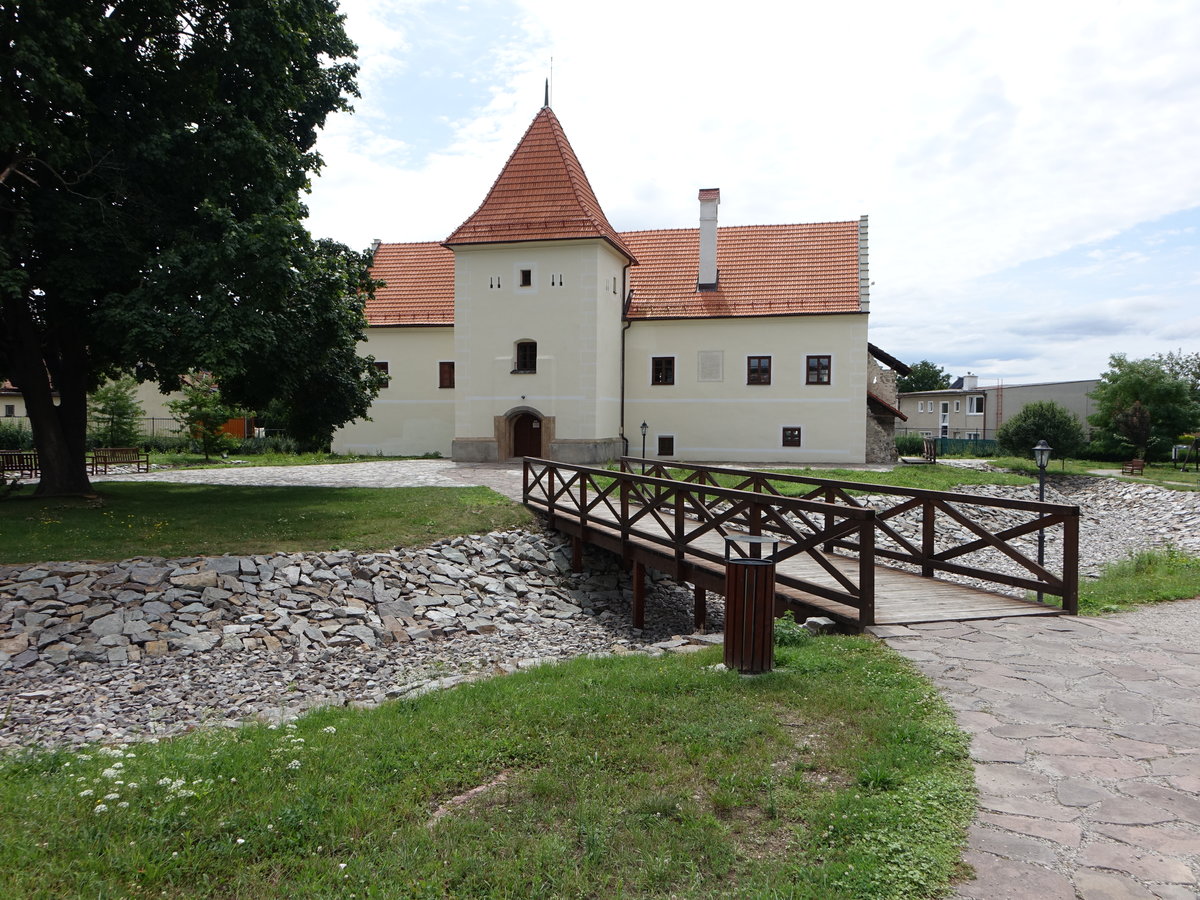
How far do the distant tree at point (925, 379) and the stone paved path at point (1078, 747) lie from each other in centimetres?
8693

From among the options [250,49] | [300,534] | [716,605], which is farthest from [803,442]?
[250,49]

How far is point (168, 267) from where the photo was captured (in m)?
12.5

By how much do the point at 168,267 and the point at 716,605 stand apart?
11.3 meters

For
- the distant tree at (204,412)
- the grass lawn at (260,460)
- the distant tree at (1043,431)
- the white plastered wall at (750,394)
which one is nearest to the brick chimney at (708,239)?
the white plastered wall at (750,394)

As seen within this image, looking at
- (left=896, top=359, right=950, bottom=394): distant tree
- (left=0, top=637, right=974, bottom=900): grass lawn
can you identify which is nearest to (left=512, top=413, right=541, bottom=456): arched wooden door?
(left=0, top=637, right=974, bottom=900): grass lawn

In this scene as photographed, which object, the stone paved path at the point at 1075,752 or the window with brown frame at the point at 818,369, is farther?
the window with brown frame at the point at 818,369

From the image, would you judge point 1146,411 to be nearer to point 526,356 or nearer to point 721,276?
point 721,276

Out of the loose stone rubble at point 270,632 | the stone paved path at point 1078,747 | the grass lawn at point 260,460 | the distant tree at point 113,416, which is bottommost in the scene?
the loose stone rubble at point 270,632

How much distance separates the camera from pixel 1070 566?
755 centimetres

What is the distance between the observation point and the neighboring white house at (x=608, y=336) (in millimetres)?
25062

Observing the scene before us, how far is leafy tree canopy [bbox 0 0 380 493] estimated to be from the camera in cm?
1168

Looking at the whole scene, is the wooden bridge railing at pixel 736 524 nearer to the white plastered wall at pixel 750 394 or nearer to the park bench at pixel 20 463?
the white plastered wall at pixel 750 394

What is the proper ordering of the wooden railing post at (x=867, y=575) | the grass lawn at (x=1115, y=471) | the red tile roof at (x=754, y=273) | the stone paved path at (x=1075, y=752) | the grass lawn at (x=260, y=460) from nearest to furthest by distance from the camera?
the stone paved path at (x=1075, y=752)
the wooden railing post at (x=867, y=575)
the grass lawn at (x=1115, y=471)
the grass lawn at (x=260, y=460)
the red tile roof at (x=754, y=273)

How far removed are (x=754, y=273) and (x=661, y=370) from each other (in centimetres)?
534
